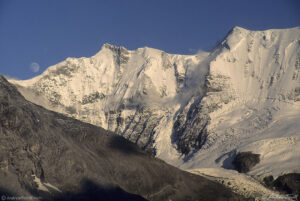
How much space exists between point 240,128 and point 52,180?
91430 millimetres

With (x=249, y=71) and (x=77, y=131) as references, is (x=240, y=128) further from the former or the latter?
(x=77, y=131)

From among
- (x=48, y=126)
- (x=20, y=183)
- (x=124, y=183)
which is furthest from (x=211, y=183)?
(x=20, y=183)

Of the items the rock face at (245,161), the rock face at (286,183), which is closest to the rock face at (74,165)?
the rock face at (286,183)

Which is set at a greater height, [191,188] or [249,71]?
[249,71]

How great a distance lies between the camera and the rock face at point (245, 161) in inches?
5024

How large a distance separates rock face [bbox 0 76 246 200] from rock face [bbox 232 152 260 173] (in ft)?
120

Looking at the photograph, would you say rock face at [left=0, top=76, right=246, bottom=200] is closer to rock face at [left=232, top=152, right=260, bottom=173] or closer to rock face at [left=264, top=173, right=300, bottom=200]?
rock face at [left=264, top=173, right=300, bottom=200]

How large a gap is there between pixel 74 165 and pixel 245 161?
6383 cm

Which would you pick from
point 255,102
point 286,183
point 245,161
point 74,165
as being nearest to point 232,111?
point 255,102

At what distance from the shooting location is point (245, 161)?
13075 centimetres

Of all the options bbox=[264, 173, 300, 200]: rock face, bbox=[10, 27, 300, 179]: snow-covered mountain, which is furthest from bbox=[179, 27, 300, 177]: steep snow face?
bbox=[264, 173, 300, 200]: rock face

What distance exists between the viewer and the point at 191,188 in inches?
3477

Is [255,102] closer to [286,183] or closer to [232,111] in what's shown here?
[232,111]

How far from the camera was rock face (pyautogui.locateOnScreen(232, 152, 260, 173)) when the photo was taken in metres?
128
